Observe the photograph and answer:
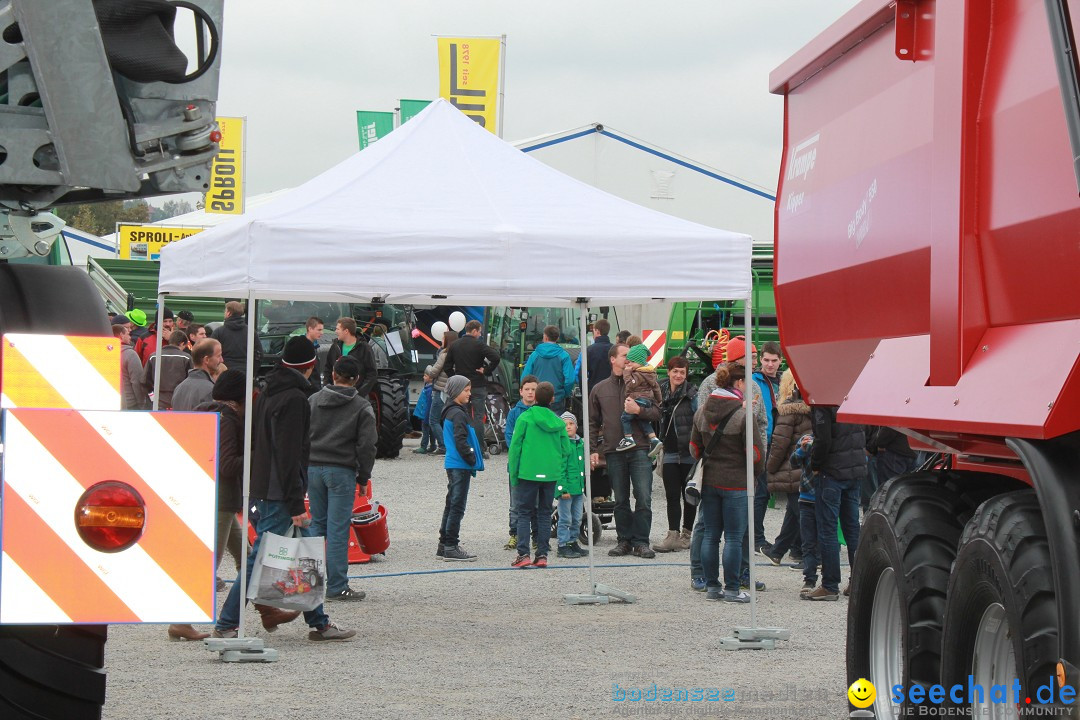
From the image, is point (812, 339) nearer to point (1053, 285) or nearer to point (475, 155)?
point (1053, 285)

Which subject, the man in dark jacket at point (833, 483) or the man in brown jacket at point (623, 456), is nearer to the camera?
the man in dark jacket at point (833, 483)

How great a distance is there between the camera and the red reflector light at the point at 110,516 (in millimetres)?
3197

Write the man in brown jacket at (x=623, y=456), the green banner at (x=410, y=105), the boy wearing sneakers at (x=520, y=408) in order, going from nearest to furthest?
the boy wearing sneakers at (x=520, y=408), the man in brown jacket at (x=623, y=456), the green banner at (x=410, y=105)

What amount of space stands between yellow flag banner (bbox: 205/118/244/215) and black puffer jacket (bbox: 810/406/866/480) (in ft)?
70.3

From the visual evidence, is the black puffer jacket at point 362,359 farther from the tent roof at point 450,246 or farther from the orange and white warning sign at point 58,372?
the orange and white warning sign at point 58,372

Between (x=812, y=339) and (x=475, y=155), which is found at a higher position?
(x=475, y=155)

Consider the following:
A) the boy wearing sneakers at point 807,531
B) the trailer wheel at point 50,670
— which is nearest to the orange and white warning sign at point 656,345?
the boy wearing sneakers at point 807,531

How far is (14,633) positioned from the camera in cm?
359

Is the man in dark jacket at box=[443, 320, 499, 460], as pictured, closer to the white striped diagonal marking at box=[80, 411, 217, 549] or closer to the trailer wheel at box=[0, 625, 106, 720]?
the trailer wheel at box=[0, 625, 106, 720]

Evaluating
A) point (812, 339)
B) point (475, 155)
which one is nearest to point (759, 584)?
point (475, 155)

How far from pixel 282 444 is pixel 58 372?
469 cm

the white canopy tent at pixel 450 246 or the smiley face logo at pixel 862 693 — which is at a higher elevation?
the white canopy tent at pixel 450 246

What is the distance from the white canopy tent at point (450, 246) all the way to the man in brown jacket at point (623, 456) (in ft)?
10.1

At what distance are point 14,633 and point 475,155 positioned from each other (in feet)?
20.9
